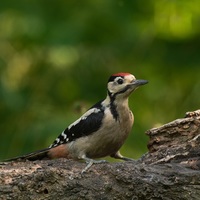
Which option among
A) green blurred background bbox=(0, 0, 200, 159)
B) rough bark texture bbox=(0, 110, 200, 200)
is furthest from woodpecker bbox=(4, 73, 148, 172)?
green blurred background bbox=(0, 0, 200, 159)

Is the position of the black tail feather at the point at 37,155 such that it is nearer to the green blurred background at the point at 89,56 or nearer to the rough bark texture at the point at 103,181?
the rough bark texture at the point at 103,181

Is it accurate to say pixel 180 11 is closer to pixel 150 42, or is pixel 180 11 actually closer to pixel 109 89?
pixel 150 42

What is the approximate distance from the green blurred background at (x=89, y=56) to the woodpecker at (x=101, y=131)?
2.44 meters

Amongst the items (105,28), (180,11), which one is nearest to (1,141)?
(105,28)

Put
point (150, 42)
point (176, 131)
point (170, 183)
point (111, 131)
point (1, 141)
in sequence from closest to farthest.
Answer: point (170, 183)
point (176, 131)
point (111, 131)
point (1, 141)
point (150, 42)

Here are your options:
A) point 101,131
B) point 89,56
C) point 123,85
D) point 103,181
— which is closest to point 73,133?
point 101,131

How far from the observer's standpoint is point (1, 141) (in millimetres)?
10328

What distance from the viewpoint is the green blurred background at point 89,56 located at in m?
10.4

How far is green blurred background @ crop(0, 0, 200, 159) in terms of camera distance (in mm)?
10391

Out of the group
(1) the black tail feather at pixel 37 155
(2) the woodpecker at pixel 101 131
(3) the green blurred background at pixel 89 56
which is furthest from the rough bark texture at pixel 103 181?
(3) the green blurred background at pixel 89 56

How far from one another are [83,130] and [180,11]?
3.35 m

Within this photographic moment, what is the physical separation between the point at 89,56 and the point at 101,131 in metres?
3.57

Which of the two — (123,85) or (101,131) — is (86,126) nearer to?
(101,131)

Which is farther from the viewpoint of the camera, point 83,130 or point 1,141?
point 1,141
